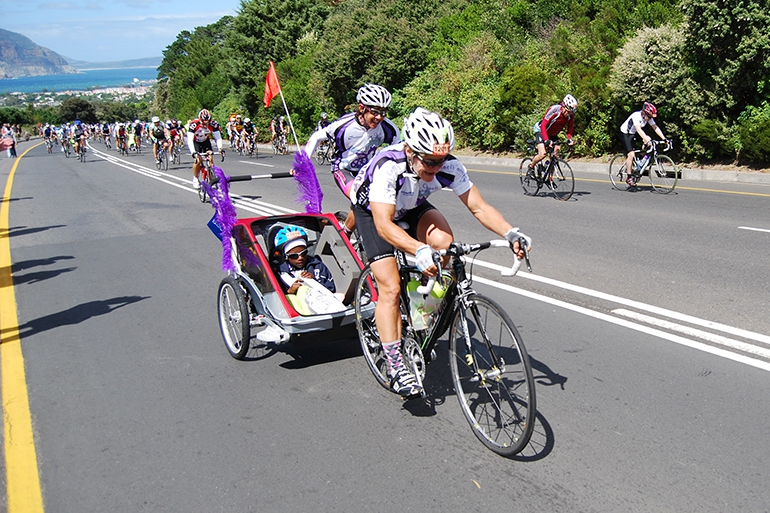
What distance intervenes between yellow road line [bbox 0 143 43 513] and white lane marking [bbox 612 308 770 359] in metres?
4.76

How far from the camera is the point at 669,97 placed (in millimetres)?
17672

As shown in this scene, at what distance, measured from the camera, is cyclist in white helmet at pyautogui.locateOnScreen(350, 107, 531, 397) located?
3934mm

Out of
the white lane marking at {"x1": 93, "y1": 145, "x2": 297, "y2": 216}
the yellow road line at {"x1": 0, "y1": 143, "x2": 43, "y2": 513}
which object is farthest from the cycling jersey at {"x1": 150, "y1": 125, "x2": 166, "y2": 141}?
the yellow road line at {"x1": 0, "y1": 143, "x2": 43, "y2": 513}

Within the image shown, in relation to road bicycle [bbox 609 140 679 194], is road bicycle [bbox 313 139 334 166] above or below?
below

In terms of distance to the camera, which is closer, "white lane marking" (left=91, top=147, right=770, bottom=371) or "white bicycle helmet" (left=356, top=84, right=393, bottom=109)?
"white lane marking" (left=91, top=147, right=770, bottom=371)

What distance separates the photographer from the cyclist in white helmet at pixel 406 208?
12.9 ft

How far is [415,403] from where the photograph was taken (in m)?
4.66

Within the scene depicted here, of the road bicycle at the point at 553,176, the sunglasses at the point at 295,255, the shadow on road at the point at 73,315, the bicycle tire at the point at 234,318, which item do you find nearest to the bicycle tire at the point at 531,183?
the road bicycle at the point at 553,176

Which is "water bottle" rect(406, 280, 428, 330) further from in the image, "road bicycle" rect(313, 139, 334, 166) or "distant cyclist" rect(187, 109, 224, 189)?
"road bicycle" rect(313, 139, 334, 166)

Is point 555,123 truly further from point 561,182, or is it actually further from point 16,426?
point 16,426

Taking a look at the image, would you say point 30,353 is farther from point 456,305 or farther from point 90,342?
point 456,305

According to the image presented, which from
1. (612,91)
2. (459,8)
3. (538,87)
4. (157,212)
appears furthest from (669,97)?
(459,8)

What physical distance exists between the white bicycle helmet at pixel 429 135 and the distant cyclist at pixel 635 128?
10.7 meters

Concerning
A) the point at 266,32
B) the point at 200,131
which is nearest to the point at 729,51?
the point at 200,131
